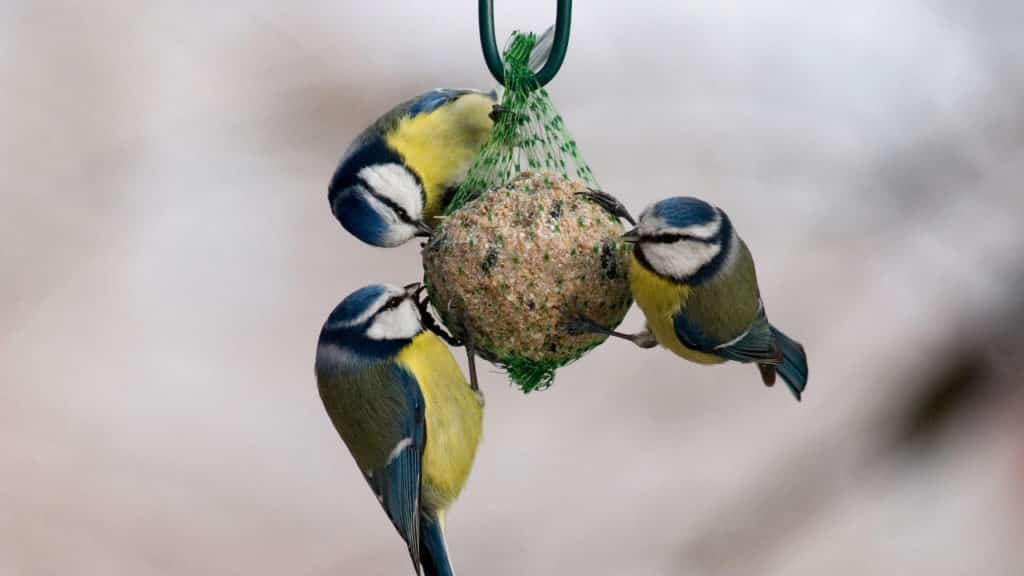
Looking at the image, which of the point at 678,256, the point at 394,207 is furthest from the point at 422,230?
the point at 678,256

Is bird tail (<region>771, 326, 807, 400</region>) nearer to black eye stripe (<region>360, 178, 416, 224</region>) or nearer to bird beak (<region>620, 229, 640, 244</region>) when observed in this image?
bird beak (<region>620, 229, 640, 244</region>)

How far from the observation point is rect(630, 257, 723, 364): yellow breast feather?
1.96 metres

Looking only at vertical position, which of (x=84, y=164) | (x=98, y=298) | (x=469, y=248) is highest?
(x=84, y=164)

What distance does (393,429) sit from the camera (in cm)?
211

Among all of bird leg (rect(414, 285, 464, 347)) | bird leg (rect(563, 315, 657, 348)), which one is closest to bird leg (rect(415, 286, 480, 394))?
bird leg (rect(414, 285, 464, 347))

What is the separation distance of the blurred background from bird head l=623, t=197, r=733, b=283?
2.34 ft

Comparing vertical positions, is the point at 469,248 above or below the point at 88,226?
below

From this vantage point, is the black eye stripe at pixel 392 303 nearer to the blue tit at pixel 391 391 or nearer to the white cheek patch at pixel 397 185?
the blue tit at pixel 391 391

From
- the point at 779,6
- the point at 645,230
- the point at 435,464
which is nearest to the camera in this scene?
the point at 645,230

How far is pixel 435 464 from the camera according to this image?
2.16m

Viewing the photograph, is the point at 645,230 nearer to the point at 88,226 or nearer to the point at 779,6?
the point at 779,6

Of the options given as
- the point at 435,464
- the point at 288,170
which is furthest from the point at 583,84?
the point at 435,464

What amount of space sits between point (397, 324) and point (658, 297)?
46 centimetres

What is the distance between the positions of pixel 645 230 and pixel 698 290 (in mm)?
156
